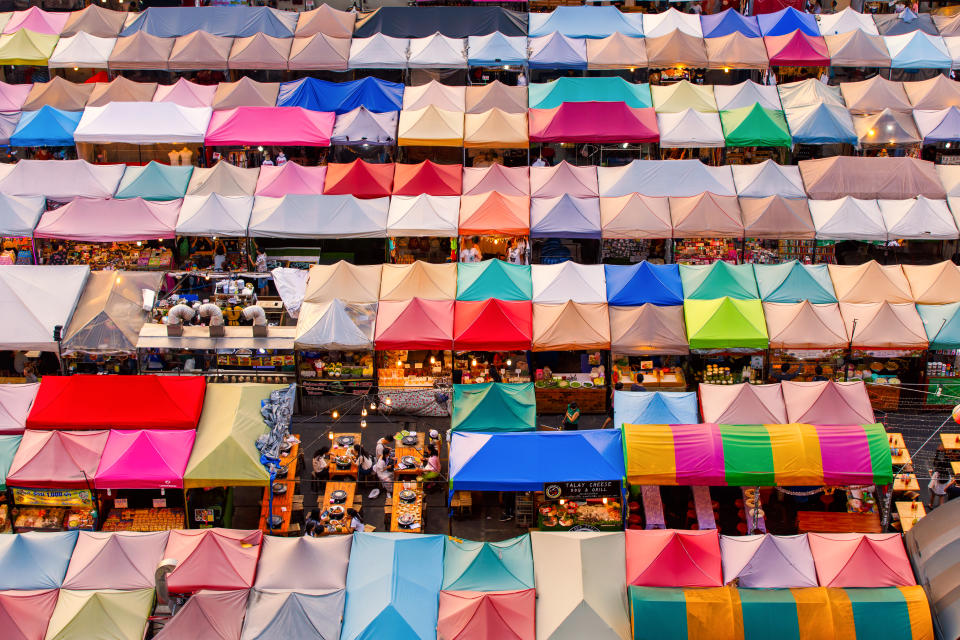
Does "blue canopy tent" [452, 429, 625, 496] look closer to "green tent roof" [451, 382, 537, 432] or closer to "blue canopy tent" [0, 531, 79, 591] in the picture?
"green tent roof" [451, 382, 537, 432]

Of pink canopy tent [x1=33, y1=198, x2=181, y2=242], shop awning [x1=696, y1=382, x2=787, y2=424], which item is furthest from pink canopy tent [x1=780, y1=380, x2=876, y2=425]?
pink canopy tent [x1=33, y1=198, x2=181, y2=242]

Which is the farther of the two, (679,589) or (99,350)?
(99,350)

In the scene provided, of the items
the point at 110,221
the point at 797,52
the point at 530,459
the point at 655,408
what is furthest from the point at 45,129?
the point at 797,52

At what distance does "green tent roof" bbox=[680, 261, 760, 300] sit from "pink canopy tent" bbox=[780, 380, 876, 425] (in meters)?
3.51

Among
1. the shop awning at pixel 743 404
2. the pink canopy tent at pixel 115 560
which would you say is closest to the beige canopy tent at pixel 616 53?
the shop awning at pixel 743 404

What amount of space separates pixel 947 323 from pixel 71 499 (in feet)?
63.9

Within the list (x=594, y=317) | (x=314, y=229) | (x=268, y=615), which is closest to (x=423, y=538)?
(x=268, y=615)

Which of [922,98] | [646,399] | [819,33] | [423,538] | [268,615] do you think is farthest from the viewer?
[819,33]

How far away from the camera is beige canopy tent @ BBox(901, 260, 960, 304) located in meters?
27.4

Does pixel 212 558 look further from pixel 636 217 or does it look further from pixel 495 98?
pixel 495 98

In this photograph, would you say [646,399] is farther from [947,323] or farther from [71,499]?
[71,499]

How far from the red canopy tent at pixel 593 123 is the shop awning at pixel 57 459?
1637cm

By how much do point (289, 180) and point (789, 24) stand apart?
59.6 ft

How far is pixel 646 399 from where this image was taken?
24312 millimetres
